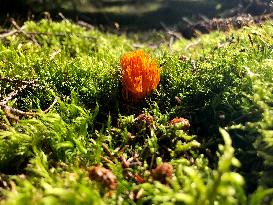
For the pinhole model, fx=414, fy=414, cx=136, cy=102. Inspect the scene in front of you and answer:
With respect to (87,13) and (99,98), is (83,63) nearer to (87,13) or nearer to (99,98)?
(99,98)

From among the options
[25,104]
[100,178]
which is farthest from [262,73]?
[25,104]

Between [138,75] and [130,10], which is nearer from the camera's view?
[138,75]

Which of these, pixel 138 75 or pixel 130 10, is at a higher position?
pixel 138 75

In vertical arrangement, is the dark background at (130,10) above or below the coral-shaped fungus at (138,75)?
below

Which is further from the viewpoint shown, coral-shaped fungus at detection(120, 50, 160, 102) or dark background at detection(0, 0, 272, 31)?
dark background at detection(0, 0, 272, 31)

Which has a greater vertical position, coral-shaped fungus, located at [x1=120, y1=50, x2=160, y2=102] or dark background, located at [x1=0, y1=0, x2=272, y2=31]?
coral-shaped fungus, located at [x1=120, y1=50, x2=160, y2=102]

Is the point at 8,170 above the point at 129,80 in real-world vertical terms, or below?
below

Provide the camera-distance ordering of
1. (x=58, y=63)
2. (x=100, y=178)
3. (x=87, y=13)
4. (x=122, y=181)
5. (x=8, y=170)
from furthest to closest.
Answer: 1. (x=87, y=13)
2. (x=58, y=63)
3. (x=8, y=170)
4. (x=122, y=181)
5. (x=100, y=178)

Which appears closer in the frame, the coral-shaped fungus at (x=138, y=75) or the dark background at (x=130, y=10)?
the coral-shaped fungus at (x=138, y=75)
